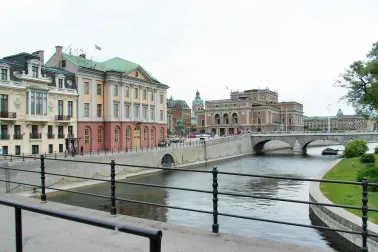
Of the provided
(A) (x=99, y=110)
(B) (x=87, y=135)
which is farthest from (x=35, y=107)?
(A) (x=99, y=110)

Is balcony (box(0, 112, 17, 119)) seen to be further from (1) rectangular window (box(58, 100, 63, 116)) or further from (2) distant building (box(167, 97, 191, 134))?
(2) distant building (box(167, 97, 191, 134))

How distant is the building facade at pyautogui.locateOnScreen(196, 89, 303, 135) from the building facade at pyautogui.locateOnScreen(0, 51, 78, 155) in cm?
9532

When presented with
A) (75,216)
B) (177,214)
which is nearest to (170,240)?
(75,216)

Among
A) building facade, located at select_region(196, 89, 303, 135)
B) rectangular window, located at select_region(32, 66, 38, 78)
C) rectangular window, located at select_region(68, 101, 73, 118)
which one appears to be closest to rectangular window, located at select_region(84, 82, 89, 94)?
rectangular window, located at select_region(68, 101, 73, 118)

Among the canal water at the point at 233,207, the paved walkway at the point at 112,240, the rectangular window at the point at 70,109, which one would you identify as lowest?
the canal water at the point at 233,207

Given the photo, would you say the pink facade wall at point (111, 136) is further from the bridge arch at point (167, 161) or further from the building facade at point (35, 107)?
the bridge arch at point (167, 161)

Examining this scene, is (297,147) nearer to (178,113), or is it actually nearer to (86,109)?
(86,109)

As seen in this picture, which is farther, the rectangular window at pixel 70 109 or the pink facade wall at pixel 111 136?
the pink facade wall at pixel 111 136

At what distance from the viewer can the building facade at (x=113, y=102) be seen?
45844 millimetres

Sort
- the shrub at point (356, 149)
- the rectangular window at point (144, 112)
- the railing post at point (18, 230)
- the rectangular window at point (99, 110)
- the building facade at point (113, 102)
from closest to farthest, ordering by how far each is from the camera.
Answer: the railing post at point (18, 230) < the shrub at point (356, 149) < the building facade at point (113, 102) < the rectangular window at point (99, 110) < the rectangular window at point (144, 112)

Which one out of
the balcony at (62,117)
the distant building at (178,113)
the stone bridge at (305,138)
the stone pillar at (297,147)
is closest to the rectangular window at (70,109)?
the balcony at (62,117)

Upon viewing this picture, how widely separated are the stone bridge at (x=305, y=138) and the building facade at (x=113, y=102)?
3816 centimetres

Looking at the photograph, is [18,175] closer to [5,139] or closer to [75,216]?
[5,139]

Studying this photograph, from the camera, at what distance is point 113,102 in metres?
48.7
